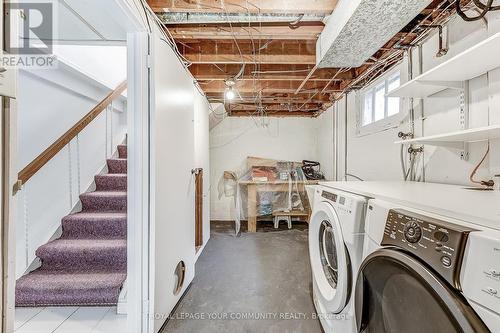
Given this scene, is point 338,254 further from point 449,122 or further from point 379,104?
point 379,104

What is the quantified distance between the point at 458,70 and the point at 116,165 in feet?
11.0

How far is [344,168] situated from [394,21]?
2.05 metres

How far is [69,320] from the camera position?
1.65 metres

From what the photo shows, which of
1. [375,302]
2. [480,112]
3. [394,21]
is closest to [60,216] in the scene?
[375,302]

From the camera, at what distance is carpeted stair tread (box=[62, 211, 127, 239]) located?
2.20 metres

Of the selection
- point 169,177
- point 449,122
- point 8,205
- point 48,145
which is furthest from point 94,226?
point 449,122

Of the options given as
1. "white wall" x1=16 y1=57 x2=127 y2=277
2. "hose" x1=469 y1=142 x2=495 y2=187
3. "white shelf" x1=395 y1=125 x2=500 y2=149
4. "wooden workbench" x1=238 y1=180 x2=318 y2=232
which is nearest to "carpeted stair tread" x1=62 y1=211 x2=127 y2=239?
"white wall" x1=16 y1=57 x2=127 y2=277

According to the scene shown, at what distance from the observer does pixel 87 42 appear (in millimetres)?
1900

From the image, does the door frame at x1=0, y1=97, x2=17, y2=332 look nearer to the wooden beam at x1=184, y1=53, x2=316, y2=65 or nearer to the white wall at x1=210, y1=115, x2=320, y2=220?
the wooden beam at x1=184, y1=53, x2=316, y2=65

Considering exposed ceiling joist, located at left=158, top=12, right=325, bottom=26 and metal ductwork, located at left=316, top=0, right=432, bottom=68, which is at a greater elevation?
exposed ceiling joist, located at left=158, top=12, right=325, bottom=26

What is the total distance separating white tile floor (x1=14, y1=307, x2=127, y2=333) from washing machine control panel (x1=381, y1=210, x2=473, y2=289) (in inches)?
71.2

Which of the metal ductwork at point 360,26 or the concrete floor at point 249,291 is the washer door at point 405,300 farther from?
the metal ductwork at point 360,26

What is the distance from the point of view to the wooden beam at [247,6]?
1433 mm

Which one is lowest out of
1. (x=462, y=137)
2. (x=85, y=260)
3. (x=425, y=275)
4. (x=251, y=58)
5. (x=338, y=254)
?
(x=85, y=260)
